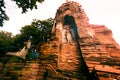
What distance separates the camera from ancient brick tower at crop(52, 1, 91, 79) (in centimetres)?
949

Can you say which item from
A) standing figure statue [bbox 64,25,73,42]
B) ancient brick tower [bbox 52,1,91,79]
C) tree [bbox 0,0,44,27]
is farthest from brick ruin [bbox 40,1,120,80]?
tree [bbox 0,0,44,27]

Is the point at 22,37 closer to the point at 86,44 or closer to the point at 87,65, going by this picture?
the point at 86,44

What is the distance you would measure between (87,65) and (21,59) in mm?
5760

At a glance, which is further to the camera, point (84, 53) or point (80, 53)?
point (80, 53)

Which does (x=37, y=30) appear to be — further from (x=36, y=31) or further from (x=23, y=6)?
(x=23, y=6)

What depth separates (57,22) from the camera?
17.3 metres

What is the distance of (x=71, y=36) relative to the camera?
14.7 m

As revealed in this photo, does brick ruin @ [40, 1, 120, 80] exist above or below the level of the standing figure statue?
below

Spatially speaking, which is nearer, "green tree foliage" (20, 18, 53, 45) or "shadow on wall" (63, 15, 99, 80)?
"shadow on wall" (63, 15, 99, 80)

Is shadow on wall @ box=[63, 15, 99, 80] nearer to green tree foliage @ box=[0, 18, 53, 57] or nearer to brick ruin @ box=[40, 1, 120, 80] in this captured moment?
brick ruin @ box=[40, 1, 120, 80]

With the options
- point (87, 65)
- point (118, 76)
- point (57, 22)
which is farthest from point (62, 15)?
point (118, 76)

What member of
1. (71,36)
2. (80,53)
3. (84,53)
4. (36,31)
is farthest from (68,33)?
(36,31)

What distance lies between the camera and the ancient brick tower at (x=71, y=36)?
9493mm

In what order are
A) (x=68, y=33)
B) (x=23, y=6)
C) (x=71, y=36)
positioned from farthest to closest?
(x=68, y=33)
(x=71, y=36)
(x=23, y=6)
